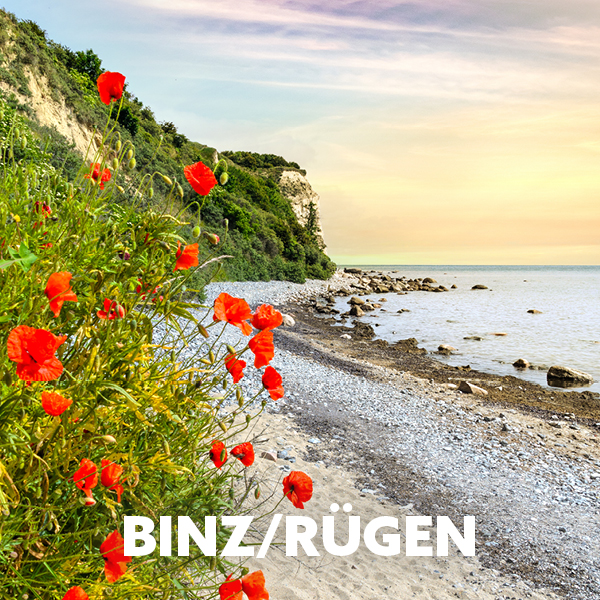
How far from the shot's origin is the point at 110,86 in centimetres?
197

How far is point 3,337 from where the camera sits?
1563mm

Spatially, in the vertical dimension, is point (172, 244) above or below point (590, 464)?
above

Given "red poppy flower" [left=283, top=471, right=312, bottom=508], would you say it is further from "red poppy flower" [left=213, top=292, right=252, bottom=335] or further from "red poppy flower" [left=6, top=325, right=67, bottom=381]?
"red poppy flower" [left=6, top=325, right=67, bottom=381]

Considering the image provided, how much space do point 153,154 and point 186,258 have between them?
1.35 metres

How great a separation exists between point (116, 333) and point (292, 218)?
49669mm

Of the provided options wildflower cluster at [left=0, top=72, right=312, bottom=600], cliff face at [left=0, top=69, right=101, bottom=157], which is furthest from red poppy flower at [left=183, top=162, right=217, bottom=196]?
cliff face at [left=0, top=69, right=101, bottom=157]

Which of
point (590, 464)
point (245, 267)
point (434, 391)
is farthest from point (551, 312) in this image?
point (590, 464)

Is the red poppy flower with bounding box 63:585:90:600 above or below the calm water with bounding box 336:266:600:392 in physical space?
above

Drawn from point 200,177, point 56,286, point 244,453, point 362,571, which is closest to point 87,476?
point 56,286

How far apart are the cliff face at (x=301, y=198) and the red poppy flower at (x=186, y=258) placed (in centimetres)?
6018

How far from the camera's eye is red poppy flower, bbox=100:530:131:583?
1.49 m

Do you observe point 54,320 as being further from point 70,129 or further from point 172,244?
point 70,129

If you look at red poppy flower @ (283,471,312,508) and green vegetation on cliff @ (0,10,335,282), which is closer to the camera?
red poppy flower @ (283,471,312,508)

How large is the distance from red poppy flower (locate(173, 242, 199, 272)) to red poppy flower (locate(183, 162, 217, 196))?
24 cm
